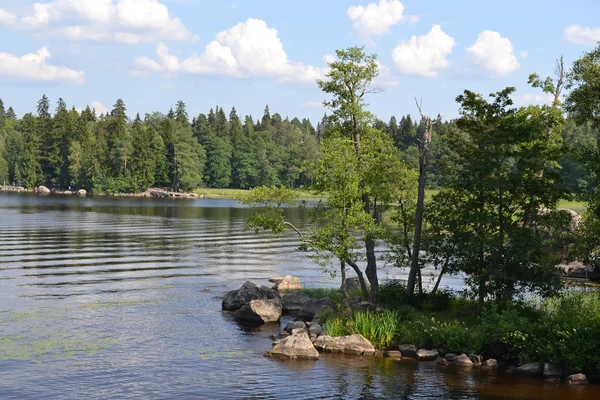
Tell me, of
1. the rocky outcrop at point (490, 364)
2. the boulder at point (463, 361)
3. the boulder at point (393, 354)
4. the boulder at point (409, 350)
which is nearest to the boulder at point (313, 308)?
the boulder at point (393, 354)

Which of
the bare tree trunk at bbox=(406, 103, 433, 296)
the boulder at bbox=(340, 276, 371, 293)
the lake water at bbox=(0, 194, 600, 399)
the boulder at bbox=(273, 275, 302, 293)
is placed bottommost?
the lake water at bbox=(0, 194, 600, 399)

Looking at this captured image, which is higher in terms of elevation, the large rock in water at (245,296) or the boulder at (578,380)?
the large rock in water at (245,296)

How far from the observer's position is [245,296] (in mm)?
46312

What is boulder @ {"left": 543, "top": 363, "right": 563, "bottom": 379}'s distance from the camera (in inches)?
1221

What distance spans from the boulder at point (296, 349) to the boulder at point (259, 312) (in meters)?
7.92

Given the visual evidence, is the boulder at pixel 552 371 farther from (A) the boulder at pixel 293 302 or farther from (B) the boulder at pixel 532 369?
(A) the boulder at pixel 293 302

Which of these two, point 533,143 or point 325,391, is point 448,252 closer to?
point 533,143

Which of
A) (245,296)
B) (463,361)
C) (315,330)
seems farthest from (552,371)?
(245,296)

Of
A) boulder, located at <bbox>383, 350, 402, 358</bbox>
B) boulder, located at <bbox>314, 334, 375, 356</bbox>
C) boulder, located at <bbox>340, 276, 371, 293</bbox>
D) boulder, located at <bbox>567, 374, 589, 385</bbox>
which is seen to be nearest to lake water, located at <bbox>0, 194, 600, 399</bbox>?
boulder, located at <bbox>567, 374, 589, 385</bbox>

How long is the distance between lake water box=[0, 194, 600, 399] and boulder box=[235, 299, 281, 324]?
47.6 inches

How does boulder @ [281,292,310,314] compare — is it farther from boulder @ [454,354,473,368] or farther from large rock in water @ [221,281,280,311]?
boulder @ [454,354,473,368]

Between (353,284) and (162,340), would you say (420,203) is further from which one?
(162,340)

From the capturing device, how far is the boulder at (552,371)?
31017 millimetres

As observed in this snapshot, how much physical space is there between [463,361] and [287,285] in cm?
2216
